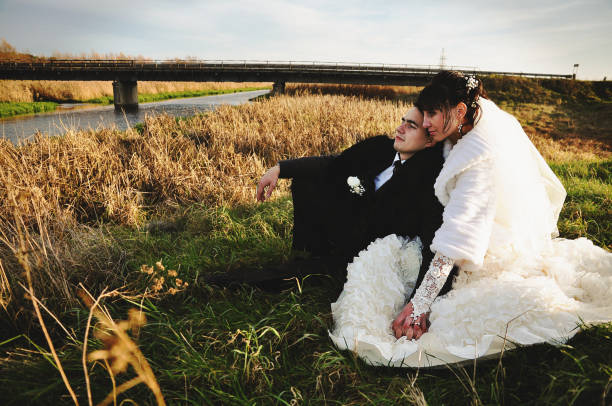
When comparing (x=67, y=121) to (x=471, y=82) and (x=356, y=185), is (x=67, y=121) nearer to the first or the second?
(x=356, y=185)

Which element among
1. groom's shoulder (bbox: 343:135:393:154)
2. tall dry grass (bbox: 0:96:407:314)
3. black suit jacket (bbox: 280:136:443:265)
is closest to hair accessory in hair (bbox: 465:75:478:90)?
black suit jacket (bbox: 280:136:443:265)

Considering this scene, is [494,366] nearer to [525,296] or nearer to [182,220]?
[525,296]

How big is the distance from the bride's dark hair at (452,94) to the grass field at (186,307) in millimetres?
1350

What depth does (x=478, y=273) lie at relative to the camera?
6.52ft

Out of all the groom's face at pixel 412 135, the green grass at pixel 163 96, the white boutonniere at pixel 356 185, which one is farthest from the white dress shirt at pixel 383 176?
the green grass at pixel 163 96

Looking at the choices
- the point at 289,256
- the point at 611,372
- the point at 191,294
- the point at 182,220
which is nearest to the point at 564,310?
the point at 611,372

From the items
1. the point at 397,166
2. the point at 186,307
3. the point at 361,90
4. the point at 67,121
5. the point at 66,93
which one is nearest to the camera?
the point at 397,166

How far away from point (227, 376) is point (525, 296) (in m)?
1.68

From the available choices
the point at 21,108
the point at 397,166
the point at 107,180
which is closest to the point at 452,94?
the point at 397,166

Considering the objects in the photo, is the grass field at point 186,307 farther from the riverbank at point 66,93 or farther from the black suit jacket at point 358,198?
the riverbank at point 66,93

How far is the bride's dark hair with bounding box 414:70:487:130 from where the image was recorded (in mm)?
1929

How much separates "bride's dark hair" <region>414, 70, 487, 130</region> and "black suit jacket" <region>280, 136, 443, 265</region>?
33cm

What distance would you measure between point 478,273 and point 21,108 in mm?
23965

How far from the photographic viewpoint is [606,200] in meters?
4.26
